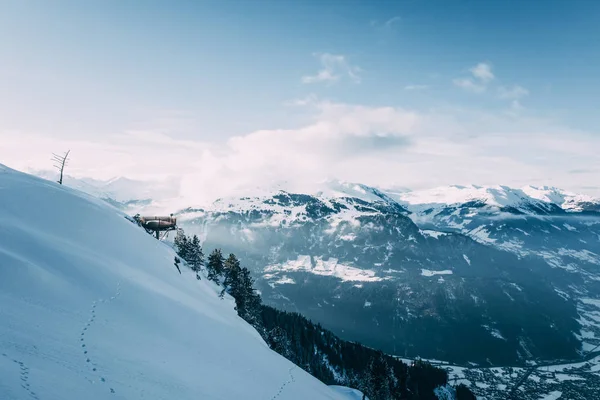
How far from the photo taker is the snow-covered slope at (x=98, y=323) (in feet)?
54.5

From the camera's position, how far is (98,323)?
2286 cm

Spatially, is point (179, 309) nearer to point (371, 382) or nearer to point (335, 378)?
point (371, 382)

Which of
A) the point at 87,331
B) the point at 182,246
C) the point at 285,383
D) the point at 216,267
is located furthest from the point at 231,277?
the point at 87,331

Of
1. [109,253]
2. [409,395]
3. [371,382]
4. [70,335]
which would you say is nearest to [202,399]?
[70,335]

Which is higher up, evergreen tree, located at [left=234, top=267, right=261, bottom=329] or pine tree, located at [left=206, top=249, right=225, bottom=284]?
pine tree, located at [left=206, top=249, right=225, bottom=284]

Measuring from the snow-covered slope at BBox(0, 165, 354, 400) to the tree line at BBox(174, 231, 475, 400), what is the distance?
34.1m

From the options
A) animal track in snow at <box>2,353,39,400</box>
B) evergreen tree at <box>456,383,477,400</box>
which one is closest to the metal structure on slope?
animal track in snow at <box>2,353,39,400</box>

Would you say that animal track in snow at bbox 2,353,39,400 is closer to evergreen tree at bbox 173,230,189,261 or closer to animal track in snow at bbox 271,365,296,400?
animal track in snow at bbox 271,365,296,400

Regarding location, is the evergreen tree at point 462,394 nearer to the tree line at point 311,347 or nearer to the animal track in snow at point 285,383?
the tree line at point 311,347

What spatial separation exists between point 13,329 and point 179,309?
1743 centimetres

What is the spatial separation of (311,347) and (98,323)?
118 metres

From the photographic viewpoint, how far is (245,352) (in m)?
35.9

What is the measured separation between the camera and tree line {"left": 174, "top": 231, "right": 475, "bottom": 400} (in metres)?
78.6

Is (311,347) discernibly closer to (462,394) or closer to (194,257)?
(194,257)
